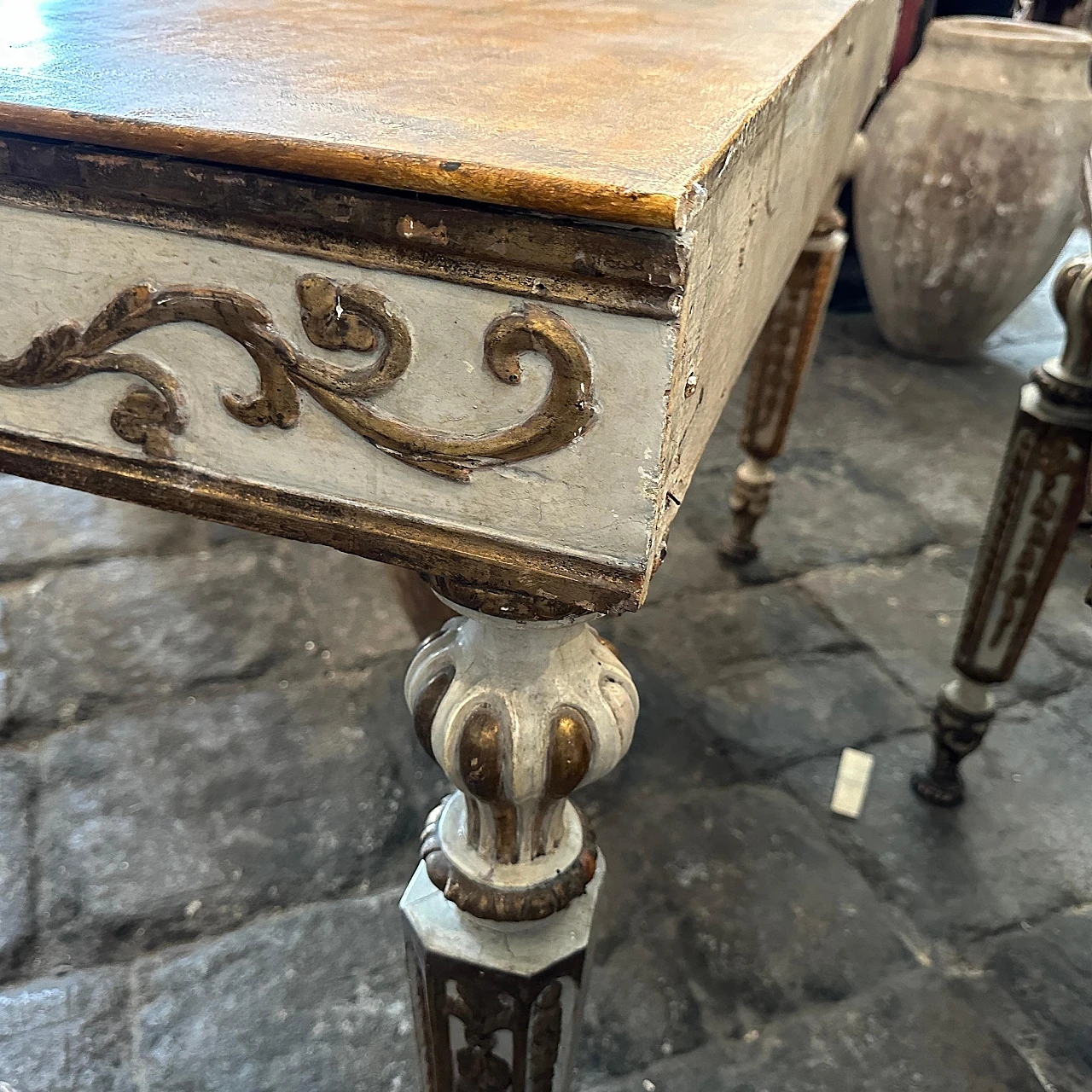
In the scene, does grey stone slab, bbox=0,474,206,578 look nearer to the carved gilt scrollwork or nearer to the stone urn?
the carved gilt scrollwork

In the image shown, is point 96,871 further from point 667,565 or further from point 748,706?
point 667,565

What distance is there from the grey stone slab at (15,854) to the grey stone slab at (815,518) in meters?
0.97

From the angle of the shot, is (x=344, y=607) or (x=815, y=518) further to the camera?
(x=815, y=518)

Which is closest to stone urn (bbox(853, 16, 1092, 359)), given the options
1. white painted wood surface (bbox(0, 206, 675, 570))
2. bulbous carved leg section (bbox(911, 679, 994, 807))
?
bulbous carved leg section (bbox(911, 679, 994, 807))

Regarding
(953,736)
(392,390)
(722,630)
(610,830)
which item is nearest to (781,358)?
(722,630)

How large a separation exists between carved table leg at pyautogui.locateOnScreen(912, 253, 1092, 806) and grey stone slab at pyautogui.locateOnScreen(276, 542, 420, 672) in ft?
2.13

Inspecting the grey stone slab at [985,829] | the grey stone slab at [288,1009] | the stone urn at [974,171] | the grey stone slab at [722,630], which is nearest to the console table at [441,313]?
the grey stone slab at [288,1009]

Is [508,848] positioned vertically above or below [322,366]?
below

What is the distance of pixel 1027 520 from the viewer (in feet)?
2.87

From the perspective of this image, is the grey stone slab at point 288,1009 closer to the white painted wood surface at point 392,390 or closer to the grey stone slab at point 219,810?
the grey stone slab at point 219,810

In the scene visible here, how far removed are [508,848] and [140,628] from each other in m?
0.90

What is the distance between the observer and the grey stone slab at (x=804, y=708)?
43.7 inches

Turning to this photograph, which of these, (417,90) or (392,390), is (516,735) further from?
(417,90)

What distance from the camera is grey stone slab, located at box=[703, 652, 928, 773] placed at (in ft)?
3.64
